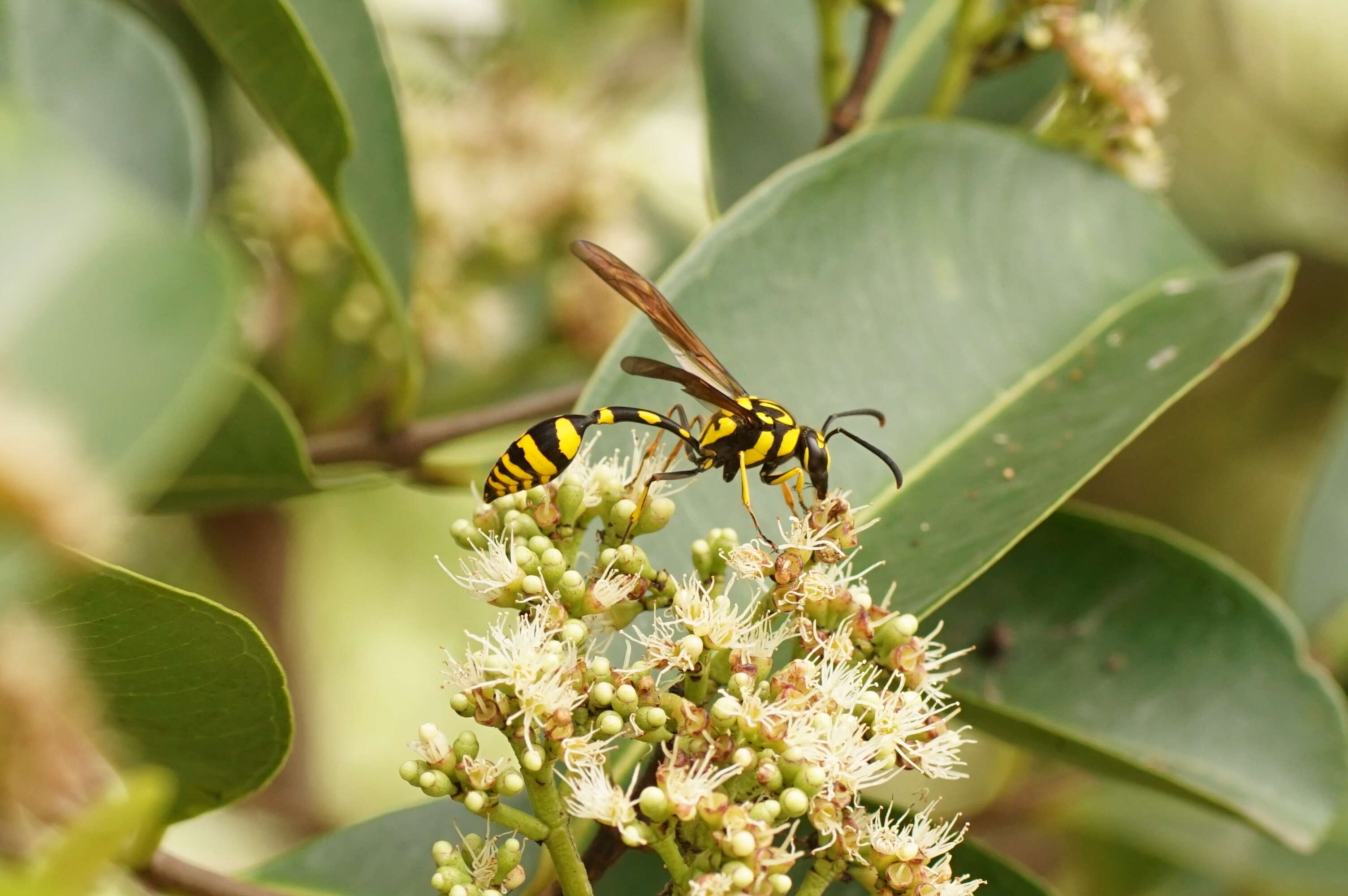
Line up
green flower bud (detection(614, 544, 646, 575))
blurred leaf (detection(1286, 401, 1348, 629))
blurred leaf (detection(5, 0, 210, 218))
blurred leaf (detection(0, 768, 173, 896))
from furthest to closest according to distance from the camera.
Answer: blurred leaf (detection(1286, 401, 1348, 629)) < blurred leaf (detection(5, 0, 210, 218)) < green flower bud (detection(614, 544, 646, 575)) < blurred leaf (detection(0, 768, 173, 896))

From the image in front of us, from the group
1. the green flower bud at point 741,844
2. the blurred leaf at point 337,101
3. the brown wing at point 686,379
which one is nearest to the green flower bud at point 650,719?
the green flower bud at point 741,844

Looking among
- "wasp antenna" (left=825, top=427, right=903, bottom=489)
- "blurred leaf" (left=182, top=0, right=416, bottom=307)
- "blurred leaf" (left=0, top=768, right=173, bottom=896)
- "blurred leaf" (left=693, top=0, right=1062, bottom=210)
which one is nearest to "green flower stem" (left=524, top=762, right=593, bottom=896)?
"blurred leaf" (left=0, top=768, right=173, bottom=896)

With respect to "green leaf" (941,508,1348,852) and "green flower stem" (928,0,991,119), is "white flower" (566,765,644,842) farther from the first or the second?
"green flower stem" (928,0,991,119)

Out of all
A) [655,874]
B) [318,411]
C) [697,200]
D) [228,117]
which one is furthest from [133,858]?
[697,200]

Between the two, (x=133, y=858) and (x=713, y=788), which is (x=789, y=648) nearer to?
(x=713, y=788)

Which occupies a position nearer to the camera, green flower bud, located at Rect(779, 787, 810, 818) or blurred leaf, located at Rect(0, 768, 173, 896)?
blurred leaf, located at Rect(0, 768, 173, 896)

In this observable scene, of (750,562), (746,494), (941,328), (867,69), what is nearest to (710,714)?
(750,562)
